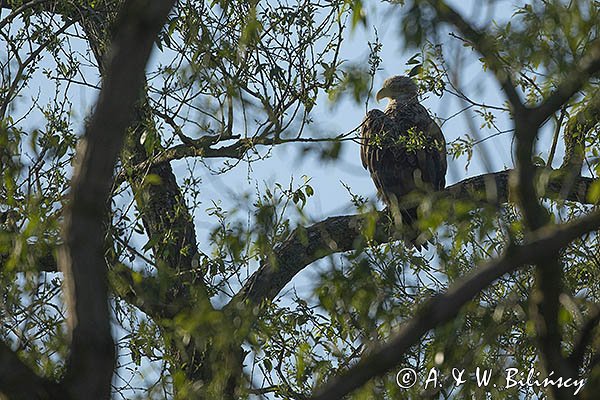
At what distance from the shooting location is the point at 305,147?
A: 4.93 meters

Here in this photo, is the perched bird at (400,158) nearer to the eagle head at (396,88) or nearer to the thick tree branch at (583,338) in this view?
the eagle head at (396,88)

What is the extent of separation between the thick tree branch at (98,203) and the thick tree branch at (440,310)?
1.79 feet

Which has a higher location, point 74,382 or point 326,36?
point 326,36

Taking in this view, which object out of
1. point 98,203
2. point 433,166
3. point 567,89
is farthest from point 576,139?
point 98,203

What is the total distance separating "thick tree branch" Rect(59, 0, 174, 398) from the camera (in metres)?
2.64

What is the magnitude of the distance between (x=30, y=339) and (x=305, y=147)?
144 cm

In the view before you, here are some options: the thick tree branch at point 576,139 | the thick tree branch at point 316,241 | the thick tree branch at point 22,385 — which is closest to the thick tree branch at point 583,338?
the thick tree branch at point 22,385

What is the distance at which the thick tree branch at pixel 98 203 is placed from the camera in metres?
2.64

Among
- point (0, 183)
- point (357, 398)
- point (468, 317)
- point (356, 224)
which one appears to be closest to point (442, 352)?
point (357, 398)

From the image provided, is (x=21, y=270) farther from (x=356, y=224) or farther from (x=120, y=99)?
(x=356, y=224)

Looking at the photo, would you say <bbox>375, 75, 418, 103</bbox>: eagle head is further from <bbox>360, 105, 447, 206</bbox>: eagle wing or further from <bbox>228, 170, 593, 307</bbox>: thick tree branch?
<bbox>228, 170, 593, 307</bbox>: thick tree branch

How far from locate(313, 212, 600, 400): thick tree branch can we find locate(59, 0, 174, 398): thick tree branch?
546 millimetres

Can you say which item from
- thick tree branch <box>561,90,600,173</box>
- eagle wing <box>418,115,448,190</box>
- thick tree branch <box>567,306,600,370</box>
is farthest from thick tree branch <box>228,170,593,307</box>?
eagle wing <box>418,115,448,190</box>

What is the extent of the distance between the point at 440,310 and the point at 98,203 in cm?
83
